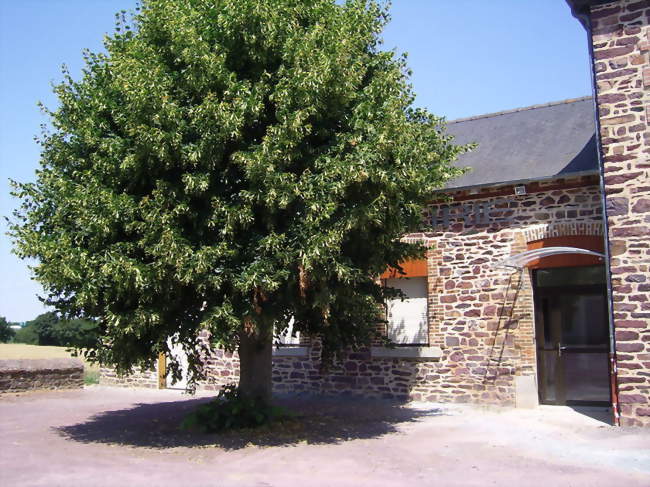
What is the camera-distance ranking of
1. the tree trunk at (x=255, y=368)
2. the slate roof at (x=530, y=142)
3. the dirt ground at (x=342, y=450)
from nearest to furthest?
the dirt ground at (x=342, y=450) → the tree trunk at (x=255, y=368) → the slate roof at (x=530, y=142)

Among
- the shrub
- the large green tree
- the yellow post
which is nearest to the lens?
the large green tree

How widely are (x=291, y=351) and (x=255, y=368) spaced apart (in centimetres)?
416

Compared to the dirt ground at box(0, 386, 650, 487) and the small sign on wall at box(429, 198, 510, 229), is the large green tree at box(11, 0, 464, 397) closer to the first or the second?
the dirt ground at box(0, 386, 650, 487)

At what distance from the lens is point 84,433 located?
1014 centimetres

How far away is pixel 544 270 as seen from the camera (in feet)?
38.1

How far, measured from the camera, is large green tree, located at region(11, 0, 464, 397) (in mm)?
8156

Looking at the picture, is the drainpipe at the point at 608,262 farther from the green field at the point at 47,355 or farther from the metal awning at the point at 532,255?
the green field at the point at 47,355

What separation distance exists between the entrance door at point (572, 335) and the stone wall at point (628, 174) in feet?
6.00

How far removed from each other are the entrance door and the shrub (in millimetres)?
5170

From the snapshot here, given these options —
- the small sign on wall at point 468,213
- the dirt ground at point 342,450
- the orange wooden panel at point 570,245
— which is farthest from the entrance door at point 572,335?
the small sign on wall at point 468,213

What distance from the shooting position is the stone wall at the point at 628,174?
9117 millimetres

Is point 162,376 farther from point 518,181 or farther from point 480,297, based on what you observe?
point 518,181

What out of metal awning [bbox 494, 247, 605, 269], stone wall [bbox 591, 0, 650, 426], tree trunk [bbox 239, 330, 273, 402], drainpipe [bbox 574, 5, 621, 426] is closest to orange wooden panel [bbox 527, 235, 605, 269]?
metal awning [bbox 494, 247, 605, 269]

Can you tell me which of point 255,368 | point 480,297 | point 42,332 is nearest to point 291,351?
point 255,368
